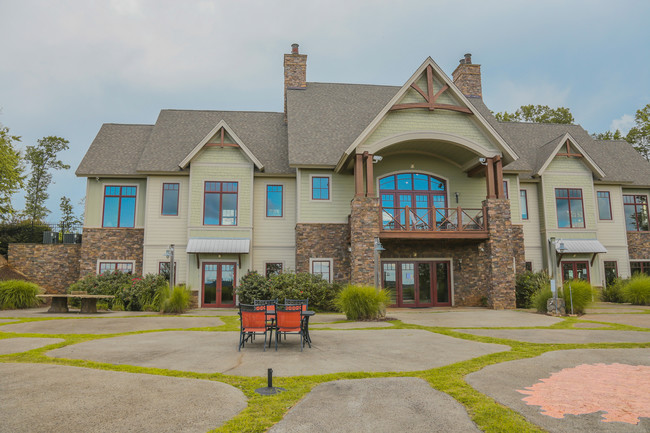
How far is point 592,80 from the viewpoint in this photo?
34.9 meters

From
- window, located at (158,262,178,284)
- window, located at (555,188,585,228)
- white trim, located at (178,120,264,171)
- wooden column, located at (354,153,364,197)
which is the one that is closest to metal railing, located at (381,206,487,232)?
wooden column, located at (354,153,364,197)

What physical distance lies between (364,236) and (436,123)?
642 centimetres

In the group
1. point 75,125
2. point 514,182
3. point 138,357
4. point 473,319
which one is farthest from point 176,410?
point 75,125

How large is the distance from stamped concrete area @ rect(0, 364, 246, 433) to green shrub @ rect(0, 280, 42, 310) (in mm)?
13718

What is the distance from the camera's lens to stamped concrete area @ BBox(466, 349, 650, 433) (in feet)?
14.4

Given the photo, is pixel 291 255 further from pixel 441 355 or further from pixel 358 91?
pixel 441 355

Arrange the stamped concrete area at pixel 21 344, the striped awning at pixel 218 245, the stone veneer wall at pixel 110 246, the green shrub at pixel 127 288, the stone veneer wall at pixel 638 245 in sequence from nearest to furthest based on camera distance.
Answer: the stamped concrete area at pixel 21 344
the green shrub at pixel 127 288
the striped awning at pixel 218 245
the stone veneer wall at pixel 110 246
the stone veneer wall at pixel 638 245

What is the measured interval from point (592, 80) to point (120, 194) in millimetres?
36629

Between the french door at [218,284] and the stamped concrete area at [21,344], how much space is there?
10.4 m

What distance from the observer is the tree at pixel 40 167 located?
3941 centimetres

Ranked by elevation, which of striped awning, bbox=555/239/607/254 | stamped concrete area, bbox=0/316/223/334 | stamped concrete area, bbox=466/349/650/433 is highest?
striped awning, bbox=555/239/607/254

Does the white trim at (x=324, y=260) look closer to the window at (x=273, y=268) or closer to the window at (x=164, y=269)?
the window at (x=273, y=268)

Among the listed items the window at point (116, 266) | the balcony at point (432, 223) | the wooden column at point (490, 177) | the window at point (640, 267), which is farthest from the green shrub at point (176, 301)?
the window at point (640, 267)

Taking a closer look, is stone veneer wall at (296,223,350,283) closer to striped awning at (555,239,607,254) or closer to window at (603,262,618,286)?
striped awning at (555,239,607,254)
